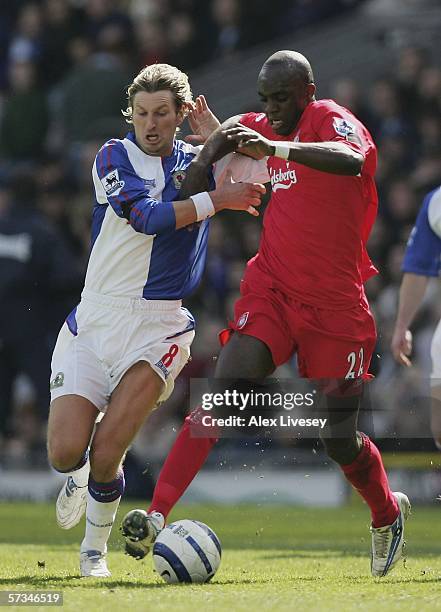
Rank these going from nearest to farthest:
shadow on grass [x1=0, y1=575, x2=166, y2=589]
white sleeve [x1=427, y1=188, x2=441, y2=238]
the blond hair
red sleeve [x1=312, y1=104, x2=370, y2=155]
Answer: shadow on grass [x1=0, y1=575, x2=166, y2=589] → red sleeve [x1=312, y1=104, x2=370, y2=155] → the blond hair → white sleeve [x1=427, y1=188, x2=441, y2=238]

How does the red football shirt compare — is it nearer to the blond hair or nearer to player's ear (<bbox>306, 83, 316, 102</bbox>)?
player's ear (<bbox>306, 83, 316, 102</bbox>)

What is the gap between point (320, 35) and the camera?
18406 millimetres

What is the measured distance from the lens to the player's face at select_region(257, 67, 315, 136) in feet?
24.8

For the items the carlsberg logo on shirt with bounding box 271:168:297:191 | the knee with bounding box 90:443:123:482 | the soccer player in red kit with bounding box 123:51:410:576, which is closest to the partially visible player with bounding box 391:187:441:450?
the soccer player in red kit with bounding box 123:51:410:576

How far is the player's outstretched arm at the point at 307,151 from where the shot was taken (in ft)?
23.1

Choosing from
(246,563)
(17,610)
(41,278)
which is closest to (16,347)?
(41,278)

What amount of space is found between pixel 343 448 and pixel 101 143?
363 inches

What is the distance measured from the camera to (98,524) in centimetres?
753

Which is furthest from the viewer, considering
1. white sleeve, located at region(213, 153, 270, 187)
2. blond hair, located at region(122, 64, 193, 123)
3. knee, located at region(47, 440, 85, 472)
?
white sleeve, located at region(213, 153, 270, 187)

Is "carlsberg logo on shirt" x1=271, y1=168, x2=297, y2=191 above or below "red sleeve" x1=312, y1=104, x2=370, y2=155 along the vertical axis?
below

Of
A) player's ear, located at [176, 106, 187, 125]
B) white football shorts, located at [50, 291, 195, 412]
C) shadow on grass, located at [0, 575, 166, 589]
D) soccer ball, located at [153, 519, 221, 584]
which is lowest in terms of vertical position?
shadow on grass, located at [0, 575, 166, 589]

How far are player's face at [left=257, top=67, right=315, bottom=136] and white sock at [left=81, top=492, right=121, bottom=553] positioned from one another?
87.7 inches

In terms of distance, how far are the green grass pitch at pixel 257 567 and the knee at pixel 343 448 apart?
65cm

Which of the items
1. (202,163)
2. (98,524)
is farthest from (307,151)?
(98,524)
